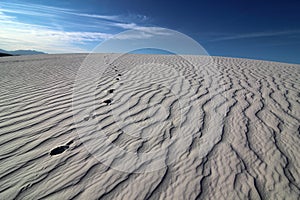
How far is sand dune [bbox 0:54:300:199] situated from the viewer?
200 centimetres

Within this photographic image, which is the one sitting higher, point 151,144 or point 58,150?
point 151,144

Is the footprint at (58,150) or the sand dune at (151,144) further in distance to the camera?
the footprint at (58,150)

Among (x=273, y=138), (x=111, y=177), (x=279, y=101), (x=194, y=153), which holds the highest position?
(x=279, y=101)

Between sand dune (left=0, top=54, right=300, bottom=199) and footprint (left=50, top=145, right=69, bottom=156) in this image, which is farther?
footprint (left=50, top=145, right=69, bottom=156)

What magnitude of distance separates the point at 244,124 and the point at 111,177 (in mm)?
2370

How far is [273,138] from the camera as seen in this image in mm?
2814

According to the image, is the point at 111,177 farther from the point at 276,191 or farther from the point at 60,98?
the point at 60,98

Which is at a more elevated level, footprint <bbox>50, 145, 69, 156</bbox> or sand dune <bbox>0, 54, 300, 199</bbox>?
sand dune <bbox>0, 54, 300, 199</bbox>

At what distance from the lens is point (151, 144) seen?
8.93 feet

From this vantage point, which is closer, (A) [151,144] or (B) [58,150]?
(B) [58,150]

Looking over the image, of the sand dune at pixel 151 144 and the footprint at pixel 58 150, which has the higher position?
the sand dune at pixel 151 144

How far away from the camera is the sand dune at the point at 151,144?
200 centimetres

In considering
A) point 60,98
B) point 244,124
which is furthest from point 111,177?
point 60,98

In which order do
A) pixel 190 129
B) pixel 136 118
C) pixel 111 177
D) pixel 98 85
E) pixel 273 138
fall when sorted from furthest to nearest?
pixel 98 85 → pixel 136 118 → pixel 190 129 → pixel 273 138 → pixel 111 177
